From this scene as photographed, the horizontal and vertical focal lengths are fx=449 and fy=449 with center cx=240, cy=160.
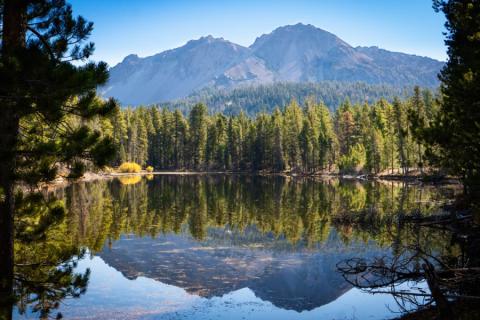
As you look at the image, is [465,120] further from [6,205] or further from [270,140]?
[270,140]

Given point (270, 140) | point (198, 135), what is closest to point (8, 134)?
point (270, 140)

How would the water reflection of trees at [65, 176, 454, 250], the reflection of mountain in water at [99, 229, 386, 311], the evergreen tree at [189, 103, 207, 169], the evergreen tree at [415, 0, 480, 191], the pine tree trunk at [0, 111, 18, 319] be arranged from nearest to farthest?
1. the pine tree trunk at [0, 111, 18, 319]
2. the evergreen tree at [415, 0, 480, 191]
3. the reflection of mountain in water at [99, 229, 386, 311]
4. the water reflection of trees at [65, 176, 454, 250]
5. the evergreen tree at [189, 103, 207, 169]

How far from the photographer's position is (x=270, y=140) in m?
118

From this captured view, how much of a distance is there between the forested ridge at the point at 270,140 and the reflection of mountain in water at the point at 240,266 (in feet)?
222

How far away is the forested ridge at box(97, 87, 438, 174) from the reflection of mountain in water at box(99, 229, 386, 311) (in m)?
67.7

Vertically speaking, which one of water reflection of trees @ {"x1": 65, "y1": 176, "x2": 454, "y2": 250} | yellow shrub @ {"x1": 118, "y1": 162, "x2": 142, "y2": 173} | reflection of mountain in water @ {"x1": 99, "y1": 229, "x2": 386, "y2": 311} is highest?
yellow shrub @ {"x1": 118, "y1": 162, "x2": 142, "y2": 173}

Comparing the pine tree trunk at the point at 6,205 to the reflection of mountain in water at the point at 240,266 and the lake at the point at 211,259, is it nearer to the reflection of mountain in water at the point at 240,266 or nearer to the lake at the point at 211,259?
the lake at the point at 211,259

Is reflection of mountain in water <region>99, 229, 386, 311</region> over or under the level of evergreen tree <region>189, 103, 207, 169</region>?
under

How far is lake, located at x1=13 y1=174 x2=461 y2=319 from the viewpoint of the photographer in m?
Result: 14.8

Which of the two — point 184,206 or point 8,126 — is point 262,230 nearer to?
point 184,206

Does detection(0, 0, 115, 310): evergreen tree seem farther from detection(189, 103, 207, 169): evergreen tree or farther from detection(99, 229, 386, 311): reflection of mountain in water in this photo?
detection(189, 103, 207, 169): evergreen tree

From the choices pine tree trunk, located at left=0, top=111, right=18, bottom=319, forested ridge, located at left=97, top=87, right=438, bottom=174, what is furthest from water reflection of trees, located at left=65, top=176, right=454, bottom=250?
forested ridge, located at left=97, top=87, right=438, bottom=174

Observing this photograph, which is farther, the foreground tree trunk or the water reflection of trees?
the water reflection of trees

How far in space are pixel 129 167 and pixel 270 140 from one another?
1446 inches
